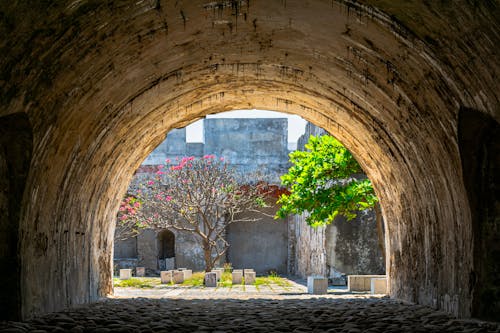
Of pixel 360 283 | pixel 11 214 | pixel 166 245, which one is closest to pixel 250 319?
pixel 11 214

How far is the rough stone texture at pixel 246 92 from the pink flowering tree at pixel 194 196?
1201 cm

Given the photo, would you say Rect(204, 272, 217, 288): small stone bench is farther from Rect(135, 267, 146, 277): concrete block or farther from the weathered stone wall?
Rect(135, 267, 146, 277): concrete block

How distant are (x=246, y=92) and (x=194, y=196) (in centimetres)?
1303

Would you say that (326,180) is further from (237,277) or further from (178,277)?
(178,277)

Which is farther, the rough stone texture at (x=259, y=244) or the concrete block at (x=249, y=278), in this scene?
the rough stone texture at (x=259, y=244)

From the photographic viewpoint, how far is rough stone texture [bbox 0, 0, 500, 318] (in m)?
5.46

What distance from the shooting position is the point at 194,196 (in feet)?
76.1

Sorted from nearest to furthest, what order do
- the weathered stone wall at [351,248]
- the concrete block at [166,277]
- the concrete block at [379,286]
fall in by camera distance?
the concrete block at [379,286]
the weathered stone wall at [351,248]
the concrete block at [166,277]

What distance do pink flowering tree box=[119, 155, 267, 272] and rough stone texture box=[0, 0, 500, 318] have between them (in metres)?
12.0

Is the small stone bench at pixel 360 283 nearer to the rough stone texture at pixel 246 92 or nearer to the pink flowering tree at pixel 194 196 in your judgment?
the rough stone texture at pixel 246 92

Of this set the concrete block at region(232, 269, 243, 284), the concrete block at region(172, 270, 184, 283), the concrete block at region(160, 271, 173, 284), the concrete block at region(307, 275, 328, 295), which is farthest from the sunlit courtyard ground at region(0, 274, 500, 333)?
the concrete block at region(160, 271, 173, 284)

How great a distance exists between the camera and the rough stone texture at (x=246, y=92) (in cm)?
546

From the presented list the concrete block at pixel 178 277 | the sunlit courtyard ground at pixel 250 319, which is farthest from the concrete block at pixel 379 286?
the concrete block at pixel 178 277

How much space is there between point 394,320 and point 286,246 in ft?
74.4
